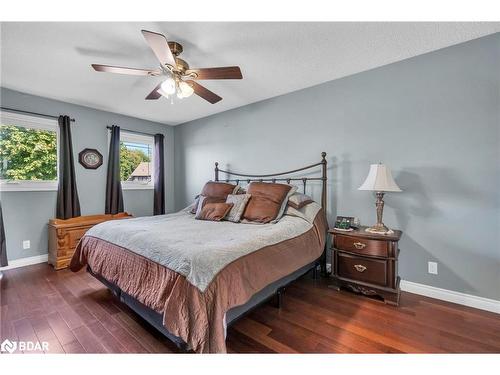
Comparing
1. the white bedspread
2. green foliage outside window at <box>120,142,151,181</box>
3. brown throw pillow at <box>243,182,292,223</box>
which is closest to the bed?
the white bedspread

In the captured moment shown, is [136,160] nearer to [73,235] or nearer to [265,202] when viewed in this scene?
[73,235]

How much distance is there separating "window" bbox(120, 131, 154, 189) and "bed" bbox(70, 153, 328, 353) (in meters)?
2.13

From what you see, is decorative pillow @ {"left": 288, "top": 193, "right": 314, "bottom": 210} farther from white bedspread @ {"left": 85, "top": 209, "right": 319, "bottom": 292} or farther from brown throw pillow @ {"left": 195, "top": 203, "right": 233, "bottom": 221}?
brown throw pillow @ {"left": 195, "top": 203, "right": 233, "bottom": 221}

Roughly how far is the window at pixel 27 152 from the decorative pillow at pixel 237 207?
2804 mm

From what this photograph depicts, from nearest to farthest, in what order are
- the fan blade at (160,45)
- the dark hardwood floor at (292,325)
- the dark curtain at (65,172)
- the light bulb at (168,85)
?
the fan blade at (160,45) < the dark hardwood floor at (292,325) < the light bulb at (168,85) < the dark curtain at (65,172)

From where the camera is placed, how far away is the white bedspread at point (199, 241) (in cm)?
137

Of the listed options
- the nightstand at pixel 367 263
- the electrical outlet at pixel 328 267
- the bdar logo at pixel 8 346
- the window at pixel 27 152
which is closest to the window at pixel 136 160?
the window at pixel 27 152

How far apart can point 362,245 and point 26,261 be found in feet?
14.3

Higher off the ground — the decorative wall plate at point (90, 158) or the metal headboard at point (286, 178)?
the decorative wall plate at point (90, 158)

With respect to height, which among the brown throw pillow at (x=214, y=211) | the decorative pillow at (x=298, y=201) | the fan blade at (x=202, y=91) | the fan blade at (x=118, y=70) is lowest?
the brown throw pillow at (x=214, y=211)

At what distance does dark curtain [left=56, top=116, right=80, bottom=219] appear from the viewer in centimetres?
337

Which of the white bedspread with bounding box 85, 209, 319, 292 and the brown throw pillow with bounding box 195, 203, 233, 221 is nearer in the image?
the white bedspread with bounding box 85, 209, 319, 292

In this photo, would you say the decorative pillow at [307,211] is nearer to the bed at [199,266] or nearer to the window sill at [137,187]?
the bed at [199,266]

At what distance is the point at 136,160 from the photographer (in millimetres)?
4422
